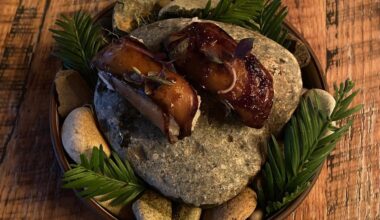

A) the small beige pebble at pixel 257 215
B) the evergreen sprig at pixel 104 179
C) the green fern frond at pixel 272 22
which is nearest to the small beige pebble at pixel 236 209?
the small beige pebble at pixel 257 215

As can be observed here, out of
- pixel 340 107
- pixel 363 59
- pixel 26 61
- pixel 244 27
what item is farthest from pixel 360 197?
pixel 26 61

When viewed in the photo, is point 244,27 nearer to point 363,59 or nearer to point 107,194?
point 363,59

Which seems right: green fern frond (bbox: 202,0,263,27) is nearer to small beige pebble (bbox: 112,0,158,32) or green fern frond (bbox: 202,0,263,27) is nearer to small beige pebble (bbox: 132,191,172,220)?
small beige pebble (bbox: 112,0,158,32)

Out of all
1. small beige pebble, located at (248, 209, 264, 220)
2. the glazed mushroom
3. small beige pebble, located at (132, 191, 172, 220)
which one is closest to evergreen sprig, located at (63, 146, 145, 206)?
small beige pebble, located at (132, 191, 172, 220)

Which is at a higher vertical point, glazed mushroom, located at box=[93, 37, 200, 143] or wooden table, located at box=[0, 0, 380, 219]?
glazed mushroom, located at box=[93, 37, 200, 143]

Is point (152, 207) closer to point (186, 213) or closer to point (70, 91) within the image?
point (186, 213)
